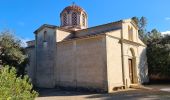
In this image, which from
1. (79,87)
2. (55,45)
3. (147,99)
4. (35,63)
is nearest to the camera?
(147,99)

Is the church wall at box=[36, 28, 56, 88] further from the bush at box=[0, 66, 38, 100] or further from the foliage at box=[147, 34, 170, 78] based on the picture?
the bush at box=[0, 66, 38, 100]

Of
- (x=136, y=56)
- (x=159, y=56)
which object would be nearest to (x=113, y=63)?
(x=136, y=56)

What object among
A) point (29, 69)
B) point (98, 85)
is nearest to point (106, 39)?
point (98, 85)

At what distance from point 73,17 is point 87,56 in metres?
8.57

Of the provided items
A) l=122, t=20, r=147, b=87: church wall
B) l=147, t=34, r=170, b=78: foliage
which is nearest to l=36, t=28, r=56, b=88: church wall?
l=122, t=20, r=147, b=87: church wall

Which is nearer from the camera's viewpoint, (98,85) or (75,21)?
(98,85)

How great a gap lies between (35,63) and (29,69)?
1.87 metres

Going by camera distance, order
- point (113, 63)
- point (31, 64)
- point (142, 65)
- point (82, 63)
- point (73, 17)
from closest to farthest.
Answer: point (113, 63) < point (82, 63) < point (142, 65) < point (31, 64) < point (73, 17)

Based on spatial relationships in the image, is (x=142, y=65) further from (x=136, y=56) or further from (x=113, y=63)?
(x=113, y=63)

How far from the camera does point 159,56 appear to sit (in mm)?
26094

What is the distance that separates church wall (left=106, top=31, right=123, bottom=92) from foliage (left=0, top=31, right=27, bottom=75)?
7606 mm

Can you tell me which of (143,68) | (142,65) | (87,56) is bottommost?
(143,68)

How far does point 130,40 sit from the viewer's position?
2355 cm

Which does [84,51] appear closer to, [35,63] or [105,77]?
[105,77]
